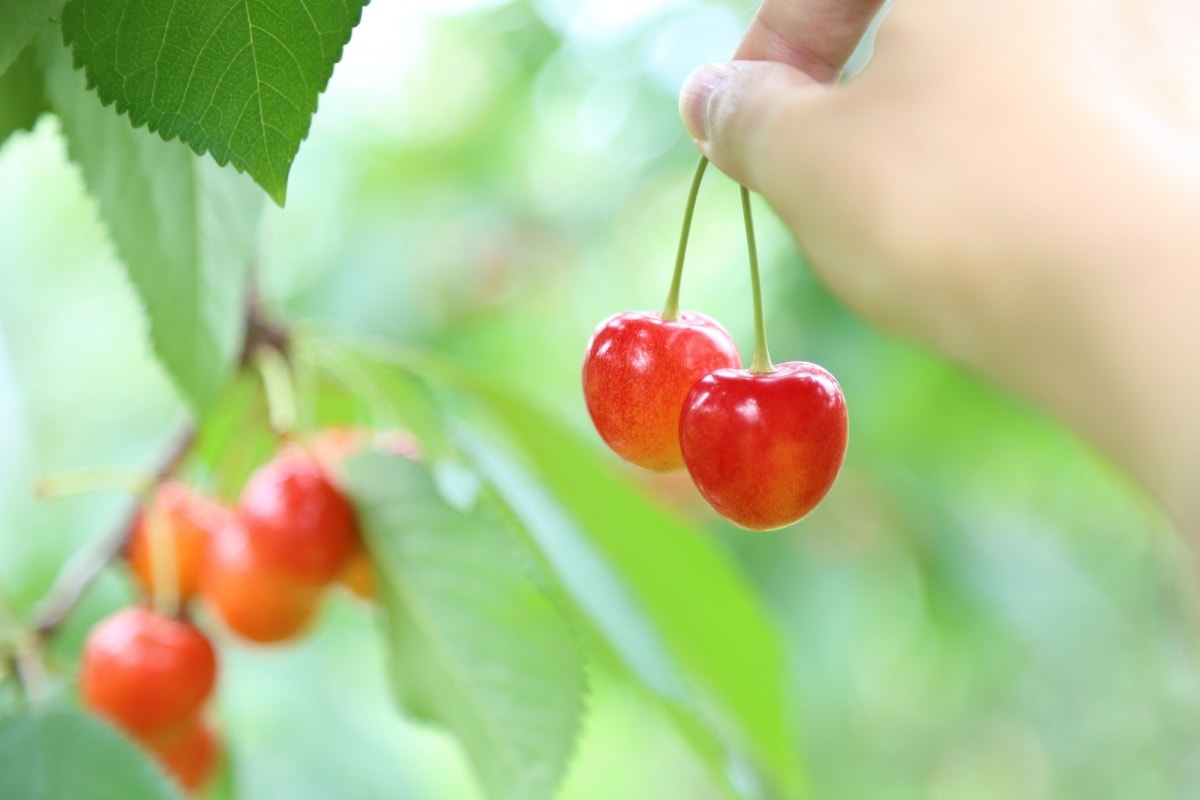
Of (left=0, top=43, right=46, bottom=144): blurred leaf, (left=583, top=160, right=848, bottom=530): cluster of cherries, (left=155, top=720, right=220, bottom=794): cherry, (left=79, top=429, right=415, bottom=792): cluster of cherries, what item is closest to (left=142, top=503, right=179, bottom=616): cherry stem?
(left=79, top=429, right=415, bottom=792): cluster of cherries

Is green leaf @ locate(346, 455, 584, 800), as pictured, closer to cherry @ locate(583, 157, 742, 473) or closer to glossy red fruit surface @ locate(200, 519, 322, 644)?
glossy red fruit surface @ locate(200, 519, 322, 644)

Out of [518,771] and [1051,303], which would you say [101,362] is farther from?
[1051,303]

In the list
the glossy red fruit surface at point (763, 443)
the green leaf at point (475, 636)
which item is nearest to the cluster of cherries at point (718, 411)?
the glossy red fruit surface at point (763, 443)

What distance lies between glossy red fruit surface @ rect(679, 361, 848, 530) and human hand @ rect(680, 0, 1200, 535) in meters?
0.13

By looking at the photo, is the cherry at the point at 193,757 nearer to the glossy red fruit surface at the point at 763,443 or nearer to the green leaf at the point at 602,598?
the green leaf at the point at 602,598

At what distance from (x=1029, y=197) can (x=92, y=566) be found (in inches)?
42.5

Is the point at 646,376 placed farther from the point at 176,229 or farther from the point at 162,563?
the point at 162,563

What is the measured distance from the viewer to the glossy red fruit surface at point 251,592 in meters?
1.07

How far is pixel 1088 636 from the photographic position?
12.0 feet

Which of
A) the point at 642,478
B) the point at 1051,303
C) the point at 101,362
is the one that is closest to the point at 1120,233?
the point at 1051,303

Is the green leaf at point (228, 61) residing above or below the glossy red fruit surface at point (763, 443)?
above

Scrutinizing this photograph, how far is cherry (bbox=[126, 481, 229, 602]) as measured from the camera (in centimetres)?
117

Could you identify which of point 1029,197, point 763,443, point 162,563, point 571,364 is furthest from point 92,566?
point 571,364

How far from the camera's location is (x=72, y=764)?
0.88m
